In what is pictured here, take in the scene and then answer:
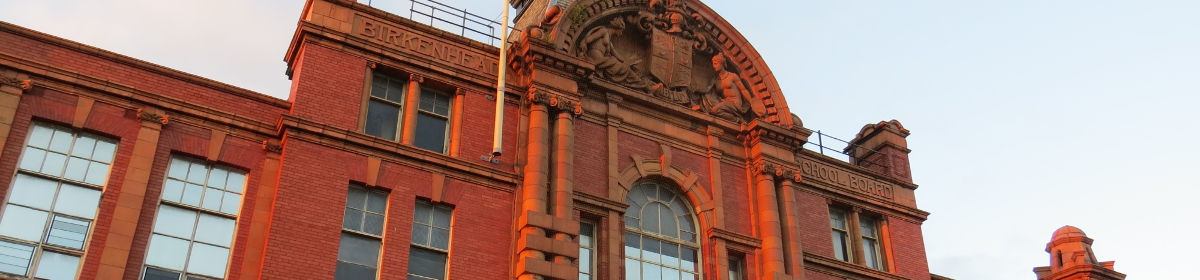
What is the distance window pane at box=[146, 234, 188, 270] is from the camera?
18.1m

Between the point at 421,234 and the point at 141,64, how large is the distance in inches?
219

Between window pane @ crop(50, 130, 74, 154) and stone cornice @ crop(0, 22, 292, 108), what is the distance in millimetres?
1626

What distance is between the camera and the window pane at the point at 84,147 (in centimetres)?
1852

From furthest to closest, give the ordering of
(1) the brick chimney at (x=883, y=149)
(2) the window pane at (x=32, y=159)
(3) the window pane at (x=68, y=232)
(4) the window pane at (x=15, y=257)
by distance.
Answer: (1) the brick chimney at (x=883, y=149) < (2) the window pane at (x=32, y=159) < (3) the window pane at (x=68, y=232) < (4) the window pane at (x=15, y=257)

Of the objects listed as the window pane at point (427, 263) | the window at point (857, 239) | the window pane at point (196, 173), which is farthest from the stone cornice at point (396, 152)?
the window at point (857, 239)

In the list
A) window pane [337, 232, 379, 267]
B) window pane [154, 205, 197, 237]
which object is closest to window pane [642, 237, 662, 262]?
window pane [337, 232, 379, 267]

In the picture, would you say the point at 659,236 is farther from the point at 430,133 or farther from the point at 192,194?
the point at 192,194

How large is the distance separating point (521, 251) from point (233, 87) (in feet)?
19.1

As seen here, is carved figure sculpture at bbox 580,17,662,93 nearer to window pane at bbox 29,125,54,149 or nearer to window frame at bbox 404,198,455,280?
window frame at bbox 404,198,455,280

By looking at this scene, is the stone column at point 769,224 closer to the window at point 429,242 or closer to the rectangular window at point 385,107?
the window at point 429,242

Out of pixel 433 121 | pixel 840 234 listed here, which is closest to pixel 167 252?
pixel 433 121

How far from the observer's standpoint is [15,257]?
1711 centimetres

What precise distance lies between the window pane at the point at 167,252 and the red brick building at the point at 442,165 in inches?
1.4

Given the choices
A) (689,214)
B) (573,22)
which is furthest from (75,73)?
(689,214)
